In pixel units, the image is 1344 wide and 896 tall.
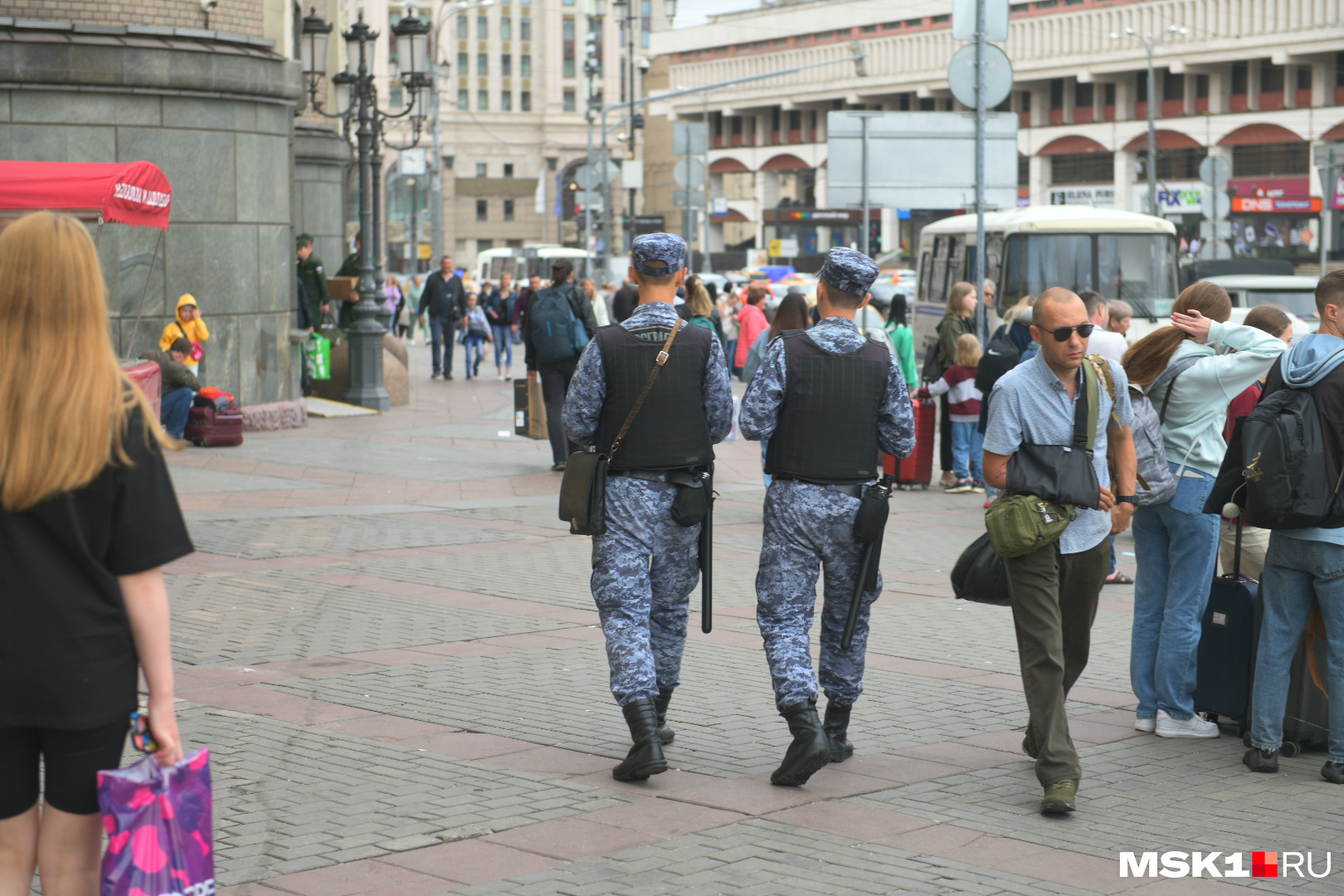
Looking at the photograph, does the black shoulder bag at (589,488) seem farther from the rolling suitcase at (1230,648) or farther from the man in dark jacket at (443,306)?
the man in dark jacket at (443,306)

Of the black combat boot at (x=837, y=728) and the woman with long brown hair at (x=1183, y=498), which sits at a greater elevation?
the woman with long brown hair at (x=1183, y=498)

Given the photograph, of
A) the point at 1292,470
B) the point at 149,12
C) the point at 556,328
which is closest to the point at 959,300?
the point at 556,328

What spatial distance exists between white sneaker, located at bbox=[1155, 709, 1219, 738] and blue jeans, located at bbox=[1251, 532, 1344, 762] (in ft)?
1.50

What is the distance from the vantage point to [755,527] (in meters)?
12.5

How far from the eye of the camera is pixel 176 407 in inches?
636

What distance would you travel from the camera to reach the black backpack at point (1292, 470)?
582 cm

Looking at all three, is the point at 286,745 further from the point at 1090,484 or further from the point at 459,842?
the point at 1090,484

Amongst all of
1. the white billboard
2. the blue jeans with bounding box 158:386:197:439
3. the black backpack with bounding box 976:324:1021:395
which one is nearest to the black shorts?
the black backpack with bounding box 976:324:1021:395

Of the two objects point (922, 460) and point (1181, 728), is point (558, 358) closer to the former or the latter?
point (922, 460)

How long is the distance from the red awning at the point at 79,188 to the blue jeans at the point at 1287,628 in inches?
344

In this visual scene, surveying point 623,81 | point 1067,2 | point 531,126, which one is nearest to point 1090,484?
point 1067,2

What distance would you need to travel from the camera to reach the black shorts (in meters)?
3.22

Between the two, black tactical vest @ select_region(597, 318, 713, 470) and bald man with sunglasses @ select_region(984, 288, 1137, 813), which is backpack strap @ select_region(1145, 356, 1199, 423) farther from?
black tactical vest @ select_region(597, 318, 713, 470)

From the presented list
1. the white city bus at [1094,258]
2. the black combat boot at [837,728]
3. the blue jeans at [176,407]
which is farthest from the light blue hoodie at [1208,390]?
the white city bus at [1094,258]
